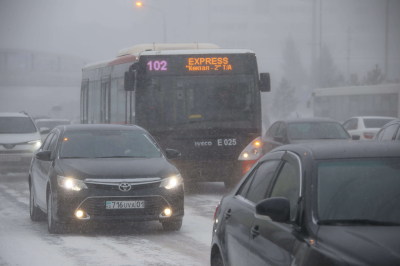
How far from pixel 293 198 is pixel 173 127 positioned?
10.2 metres

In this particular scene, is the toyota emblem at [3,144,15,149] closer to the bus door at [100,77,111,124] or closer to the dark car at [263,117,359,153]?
the bus door at [100,77,111,124]

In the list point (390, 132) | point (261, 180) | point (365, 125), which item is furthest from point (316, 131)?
point (261, 180)

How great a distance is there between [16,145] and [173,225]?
400 inches

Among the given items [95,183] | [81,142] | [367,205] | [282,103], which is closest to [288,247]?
[367,205]

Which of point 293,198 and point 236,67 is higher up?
point 236,67

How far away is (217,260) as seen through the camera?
5.15 m

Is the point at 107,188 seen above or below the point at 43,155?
below

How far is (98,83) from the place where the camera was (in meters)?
18.8

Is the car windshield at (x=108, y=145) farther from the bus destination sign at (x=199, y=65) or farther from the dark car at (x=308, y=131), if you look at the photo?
the dark car at (x=308, y=131)

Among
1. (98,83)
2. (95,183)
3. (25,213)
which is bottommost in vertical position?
(25,213)

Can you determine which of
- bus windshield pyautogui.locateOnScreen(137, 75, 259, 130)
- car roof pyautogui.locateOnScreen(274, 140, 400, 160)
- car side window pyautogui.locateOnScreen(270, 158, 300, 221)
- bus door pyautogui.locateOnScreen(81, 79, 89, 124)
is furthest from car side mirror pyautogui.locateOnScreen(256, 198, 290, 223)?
bus door pyautogui.locateOnScreen(81, 79, 89, 124)

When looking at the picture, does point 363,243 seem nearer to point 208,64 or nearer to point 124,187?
point 124,187

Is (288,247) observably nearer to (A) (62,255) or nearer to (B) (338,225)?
(B) (338,225)

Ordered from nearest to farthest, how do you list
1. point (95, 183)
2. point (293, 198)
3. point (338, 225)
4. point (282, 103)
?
point (338, 225) < point (293, 198) < point (95, 183) < point (282, 103)
